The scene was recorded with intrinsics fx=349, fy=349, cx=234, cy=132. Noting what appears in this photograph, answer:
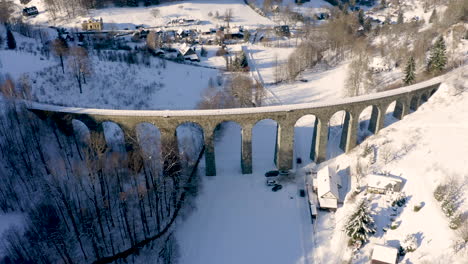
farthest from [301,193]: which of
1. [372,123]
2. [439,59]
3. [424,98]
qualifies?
[439,59]

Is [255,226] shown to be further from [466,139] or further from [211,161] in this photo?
[466,139]

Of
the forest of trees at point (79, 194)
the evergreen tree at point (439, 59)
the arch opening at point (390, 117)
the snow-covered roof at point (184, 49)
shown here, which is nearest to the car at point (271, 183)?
the forest of trees at point (79, 194)

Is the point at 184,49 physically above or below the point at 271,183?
above

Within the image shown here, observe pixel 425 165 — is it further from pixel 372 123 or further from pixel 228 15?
pixel 228 15

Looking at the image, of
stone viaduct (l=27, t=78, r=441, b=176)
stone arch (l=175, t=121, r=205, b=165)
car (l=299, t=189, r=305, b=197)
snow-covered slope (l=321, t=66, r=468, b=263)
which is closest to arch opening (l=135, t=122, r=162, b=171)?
stone viaduct (l=27, t=78, r=441, b=176)

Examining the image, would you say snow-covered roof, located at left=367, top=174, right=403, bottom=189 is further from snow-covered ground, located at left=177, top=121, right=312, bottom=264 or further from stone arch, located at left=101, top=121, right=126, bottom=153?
stone arch, located at left=101, top=121, right=126, bottom=153

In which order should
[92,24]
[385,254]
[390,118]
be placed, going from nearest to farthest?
[385,254] → [390,118] → [92,24]

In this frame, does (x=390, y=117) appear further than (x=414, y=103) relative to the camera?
Yes

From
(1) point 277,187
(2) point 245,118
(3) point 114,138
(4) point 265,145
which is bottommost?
(1) point 277,187
